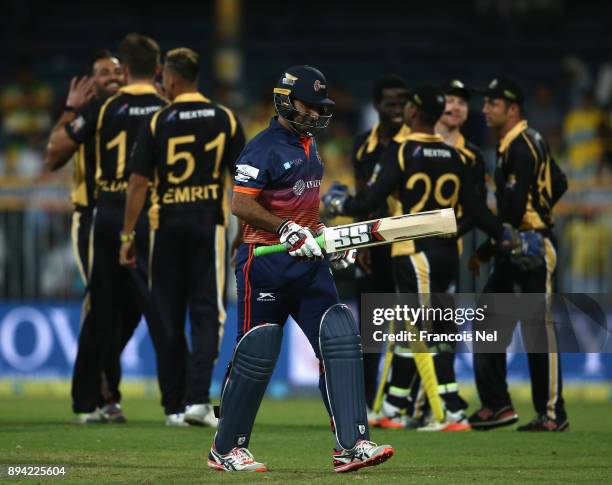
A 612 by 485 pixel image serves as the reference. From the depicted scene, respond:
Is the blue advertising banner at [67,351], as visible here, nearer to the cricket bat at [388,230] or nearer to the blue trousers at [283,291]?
the blue trousers at [283,291]

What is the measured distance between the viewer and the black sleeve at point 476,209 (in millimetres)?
10305

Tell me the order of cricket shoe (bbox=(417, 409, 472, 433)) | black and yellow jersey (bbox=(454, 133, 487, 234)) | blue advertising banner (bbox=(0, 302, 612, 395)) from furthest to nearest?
blue advertising banner (bbox=(0, 302, 612, 395))
black and yellow jersey (bbox=(454, 133, 487, 234))
cricket shoe (bbox=(417, 409, 472, 433))

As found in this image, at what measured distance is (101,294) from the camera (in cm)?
1088

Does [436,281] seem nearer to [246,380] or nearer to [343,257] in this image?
[343,257]

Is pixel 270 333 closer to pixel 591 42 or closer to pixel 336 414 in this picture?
pixel 336 414

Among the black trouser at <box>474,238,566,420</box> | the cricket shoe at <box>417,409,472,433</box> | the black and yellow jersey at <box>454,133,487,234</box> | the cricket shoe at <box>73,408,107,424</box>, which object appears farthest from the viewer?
the cricket shoe at <box>73,408,107,424</box>

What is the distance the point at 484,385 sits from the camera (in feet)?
35.4

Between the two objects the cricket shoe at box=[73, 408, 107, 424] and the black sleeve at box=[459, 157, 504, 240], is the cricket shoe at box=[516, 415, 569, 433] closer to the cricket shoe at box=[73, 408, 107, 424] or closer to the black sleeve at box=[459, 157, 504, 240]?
the black sleeve at box=[459, 157, 504, 240]

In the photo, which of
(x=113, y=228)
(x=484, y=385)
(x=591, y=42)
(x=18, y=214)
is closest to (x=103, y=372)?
(x=113, y=228)

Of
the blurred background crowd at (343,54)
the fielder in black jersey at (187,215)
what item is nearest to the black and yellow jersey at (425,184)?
the fielder in black jersey at (187,215)

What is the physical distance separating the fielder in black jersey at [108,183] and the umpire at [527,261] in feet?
8.68

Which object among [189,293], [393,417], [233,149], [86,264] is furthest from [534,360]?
[86,264]

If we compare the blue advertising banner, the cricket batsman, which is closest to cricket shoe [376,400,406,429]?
the cricket batsman

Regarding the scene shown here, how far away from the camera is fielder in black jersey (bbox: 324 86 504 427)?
10211 mm
